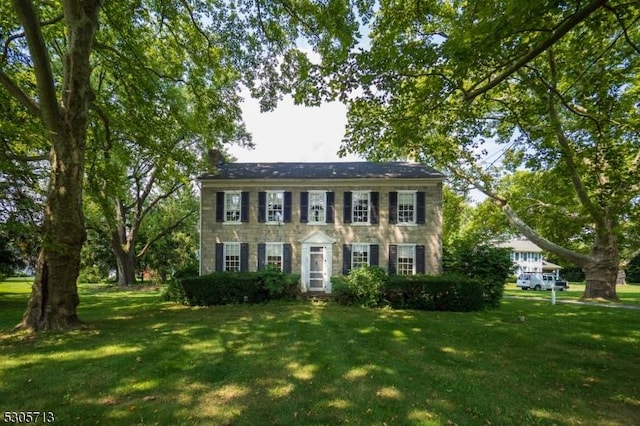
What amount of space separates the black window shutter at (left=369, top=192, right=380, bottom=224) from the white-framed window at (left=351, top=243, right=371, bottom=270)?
131 cm

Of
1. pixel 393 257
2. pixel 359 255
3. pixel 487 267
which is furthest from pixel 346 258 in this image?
pixel 487 267

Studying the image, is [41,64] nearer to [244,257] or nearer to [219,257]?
[219,257]

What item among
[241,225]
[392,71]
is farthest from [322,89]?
[241,225]

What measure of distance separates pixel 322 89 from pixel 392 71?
173 centimetres

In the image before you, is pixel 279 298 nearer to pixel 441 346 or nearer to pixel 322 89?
pixel 441 346

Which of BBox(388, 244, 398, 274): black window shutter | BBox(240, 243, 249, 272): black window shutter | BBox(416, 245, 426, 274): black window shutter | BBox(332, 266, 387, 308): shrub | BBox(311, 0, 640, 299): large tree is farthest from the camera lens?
BBox(240, 243, 249, 272): black window shutter

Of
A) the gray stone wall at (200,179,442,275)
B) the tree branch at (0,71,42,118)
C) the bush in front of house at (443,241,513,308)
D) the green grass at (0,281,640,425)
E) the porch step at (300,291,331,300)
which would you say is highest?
the tree branch at (0,71,42,118)

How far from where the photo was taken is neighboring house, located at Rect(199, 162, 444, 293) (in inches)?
616

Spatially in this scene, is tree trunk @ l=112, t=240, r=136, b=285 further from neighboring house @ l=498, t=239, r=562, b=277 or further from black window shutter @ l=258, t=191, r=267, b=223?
neighboring house @ l=498, t=239, r=562, b=277

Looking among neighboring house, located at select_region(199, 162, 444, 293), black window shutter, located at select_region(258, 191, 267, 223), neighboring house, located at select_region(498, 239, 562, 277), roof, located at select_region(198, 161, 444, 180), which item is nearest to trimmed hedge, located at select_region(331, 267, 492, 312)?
neighboring house, located at select_region(199, 162, 444, 293)

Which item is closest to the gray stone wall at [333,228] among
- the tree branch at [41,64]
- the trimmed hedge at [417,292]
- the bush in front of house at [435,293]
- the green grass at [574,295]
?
the trimmed hedge at [417,292]

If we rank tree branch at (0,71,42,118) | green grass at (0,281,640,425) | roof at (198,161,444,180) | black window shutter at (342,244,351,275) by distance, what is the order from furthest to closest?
1. roof at (198,161,444,180)
2. black window shutter at (342,244,351,275)
3. tree branch at (0,71,42,118)
4. green grass at (0,281,640,425)

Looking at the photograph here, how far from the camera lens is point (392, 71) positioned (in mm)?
6723

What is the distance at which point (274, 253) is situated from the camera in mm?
16188
